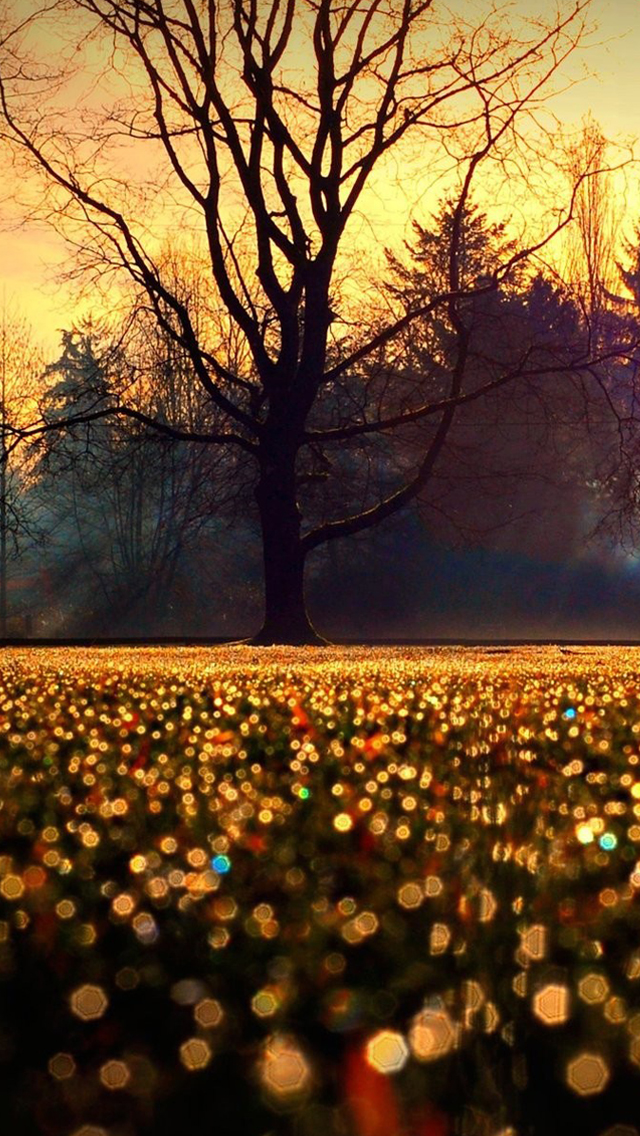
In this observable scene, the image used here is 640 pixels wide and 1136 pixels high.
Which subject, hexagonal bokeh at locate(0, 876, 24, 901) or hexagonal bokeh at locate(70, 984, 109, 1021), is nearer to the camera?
hexagonal bokeh at locate(70, 984, 109, 1021)

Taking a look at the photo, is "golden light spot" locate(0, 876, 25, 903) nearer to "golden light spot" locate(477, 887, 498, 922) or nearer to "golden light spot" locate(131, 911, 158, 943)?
"golden light spot" locate(131, 911, 158, 943)

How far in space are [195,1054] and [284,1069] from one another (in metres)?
0.17

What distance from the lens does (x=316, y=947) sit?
2779 mm

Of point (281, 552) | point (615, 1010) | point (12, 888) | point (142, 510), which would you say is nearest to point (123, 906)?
point (12, 888)

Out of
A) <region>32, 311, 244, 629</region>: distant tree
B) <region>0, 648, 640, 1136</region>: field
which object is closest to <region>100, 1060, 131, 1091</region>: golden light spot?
<region>0, 648, 640, 1136</region>: field

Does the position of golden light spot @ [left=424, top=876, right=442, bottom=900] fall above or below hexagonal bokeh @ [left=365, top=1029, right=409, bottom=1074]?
above

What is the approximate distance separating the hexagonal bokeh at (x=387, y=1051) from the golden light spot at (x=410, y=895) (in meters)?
0.70

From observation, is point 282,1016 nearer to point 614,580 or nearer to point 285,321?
point 285,321

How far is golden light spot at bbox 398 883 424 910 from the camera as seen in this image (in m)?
3.13

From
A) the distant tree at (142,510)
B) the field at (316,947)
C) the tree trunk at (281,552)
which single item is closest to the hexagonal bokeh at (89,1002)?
the field at (316,947)

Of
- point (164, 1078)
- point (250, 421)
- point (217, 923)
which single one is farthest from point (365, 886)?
point (250, 421)

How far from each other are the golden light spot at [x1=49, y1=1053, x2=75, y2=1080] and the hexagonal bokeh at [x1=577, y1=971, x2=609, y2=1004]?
0.88 meters

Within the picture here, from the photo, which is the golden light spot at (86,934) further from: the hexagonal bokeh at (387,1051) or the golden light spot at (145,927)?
the hexagonal bokeh at (387,1051)

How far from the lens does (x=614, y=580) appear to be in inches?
2189
